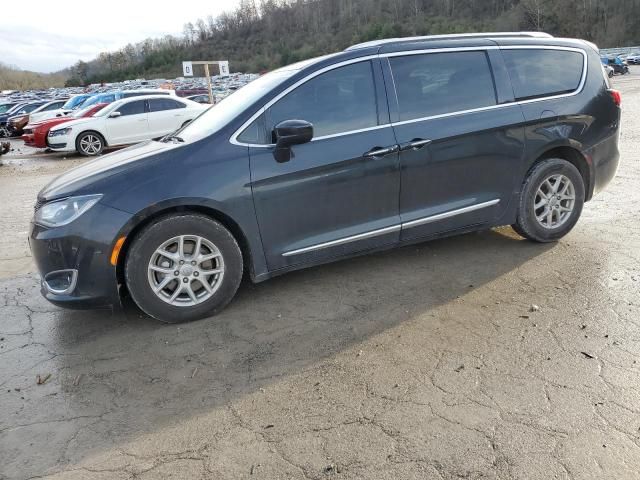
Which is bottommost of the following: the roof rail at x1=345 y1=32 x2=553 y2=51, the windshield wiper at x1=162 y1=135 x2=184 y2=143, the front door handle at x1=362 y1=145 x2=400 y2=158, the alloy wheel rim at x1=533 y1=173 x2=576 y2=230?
the alloy wheel rim at x1=533 y1=173 x2=576 y2=230

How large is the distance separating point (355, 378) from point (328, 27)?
442ft

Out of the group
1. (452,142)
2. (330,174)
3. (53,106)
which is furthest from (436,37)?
(53,106)

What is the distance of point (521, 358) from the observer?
3.08m

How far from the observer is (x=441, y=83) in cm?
429

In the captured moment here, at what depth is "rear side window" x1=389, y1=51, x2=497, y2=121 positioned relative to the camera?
4133 millimetres

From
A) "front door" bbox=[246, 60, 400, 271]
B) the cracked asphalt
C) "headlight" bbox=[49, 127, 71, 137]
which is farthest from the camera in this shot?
"headlight" bbox=[49, 127, 71, 137]

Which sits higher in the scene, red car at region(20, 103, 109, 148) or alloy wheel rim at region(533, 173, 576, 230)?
red car at region(20, 103, 109, 148)

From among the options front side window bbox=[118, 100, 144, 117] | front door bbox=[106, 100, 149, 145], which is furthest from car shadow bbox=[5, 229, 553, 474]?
front side window bbox=[118, 100, 144, 117]

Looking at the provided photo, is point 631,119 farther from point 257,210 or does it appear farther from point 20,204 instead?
point 20,204

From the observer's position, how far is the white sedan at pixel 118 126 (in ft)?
47.4

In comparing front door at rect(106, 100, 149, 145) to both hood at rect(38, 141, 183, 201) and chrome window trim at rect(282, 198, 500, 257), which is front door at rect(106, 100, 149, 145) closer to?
hood at rect(38, 141, 183, 201)

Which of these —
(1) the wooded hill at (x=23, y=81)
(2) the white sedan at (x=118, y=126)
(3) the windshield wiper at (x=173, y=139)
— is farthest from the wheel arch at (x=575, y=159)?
(1) the wooded hill at (x=23, y=81)

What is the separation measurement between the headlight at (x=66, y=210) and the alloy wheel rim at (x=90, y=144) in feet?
40.0

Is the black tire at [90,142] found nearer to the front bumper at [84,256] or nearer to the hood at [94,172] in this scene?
the hood at [94,172]
